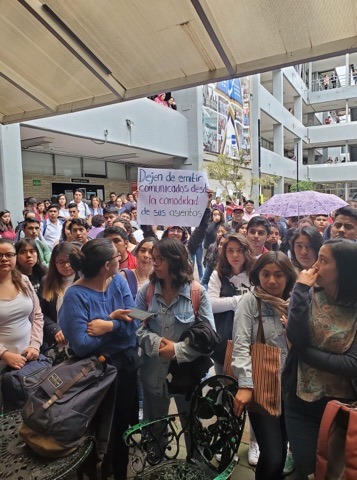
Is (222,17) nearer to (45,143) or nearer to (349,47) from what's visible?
(349,47)

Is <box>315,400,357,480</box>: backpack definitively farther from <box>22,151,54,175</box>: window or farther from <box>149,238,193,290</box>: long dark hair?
<box>22,151,54,175</box>: window

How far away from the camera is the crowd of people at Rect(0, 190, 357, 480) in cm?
200

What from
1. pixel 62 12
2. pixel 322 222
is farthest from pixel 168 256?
pixel 322 222

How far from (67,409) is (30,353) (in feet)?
3.51

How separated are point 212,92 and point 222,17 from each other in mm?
16435

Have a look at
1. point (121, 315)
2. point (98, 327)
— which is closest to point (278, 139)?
point (121, 315)

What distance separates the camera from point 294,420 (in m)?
2.10

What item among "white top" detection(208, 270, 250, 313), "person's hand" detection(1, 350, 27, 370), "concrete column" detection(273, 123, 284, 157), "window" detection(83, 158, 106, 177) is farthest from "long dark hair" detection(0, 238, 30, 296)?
"concrete column" detection(273, 123, 284, 157)

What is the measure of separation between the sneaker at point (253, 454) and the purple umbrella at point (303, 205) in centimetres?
342

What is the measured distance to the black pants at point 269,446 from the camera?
2.16 m

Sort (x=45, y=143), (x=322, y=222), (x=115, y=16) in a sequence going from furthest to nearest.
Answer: (x=45, y=143) < (x=322, y=222) < (x=115, y=16)

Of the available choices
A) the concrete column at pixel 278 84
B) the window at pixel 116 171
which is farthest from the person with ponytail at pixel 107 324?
the concrete column at pixel 278 84

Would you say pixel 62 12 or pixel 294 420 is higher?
pixel 62 12

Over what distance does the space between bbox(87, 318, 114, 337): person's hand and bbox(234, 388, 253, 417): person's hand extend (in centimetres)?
82
